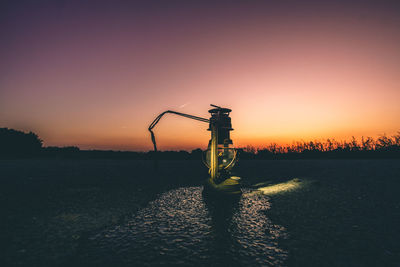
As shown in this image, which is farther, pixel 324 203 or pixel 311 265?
pixel 324 203

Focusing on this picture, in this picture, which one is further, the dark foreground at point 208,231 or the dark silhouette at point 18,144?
the dark silhouette at point 18,144

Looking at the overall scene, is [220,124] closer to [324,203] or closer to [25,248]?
[324,203]

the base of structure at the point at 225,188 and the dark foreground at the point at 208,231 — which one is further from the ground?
the base of structure at the point at 225,188

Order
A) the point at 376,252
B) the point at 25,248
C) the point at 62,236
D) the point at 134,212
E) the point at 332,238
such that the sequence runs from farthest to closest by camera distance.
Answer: the point at 134,212
the point at 62,236
the point at 332,238
the point at 25,248
the point at 376,252

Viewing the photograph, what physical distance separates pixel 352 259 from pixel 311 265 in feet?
4.30

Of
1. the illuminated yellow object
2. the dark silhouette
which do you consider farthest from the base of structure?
the dark silhouette

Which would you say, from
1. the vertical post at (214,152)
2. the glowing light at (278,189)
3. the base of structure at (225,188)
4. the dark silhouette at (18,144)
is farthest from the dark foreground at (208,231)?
the dark silhouette at (18,144)

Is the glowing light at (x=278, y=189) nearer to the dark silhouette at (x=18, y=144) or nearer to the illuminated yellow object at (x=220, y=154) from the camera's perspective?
the illuminated yellow object at (x=220, y=154)

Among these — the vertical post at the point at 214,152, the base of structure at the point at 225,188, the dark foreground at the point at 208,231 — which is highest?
the vertical post at the point at 214,152

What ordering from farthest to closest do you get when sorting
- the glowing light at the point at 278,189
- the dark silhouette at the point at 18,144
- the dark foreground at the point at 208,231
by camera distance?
the dark silhouette at the point at 18,144 < the glowing light at the point at 278,189 < the dark foreground at the point at 208,231

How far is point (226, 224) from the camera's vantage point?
8.38m

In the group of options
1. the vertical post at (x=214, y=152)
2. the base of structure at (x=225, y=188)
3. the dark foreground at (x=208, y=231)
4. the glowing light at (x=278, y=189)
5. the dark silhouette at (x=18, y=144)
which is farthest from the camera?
the dark silhouette at (x=18, y=144)

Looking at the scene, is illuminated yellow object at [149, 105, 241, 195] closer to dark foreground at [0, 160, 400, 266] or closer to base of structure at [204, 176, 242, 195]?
base of structure at [204, 176, 242, 195]

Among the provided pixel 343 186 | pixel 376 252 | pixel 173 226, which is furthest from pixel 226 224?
pixel 343 186
